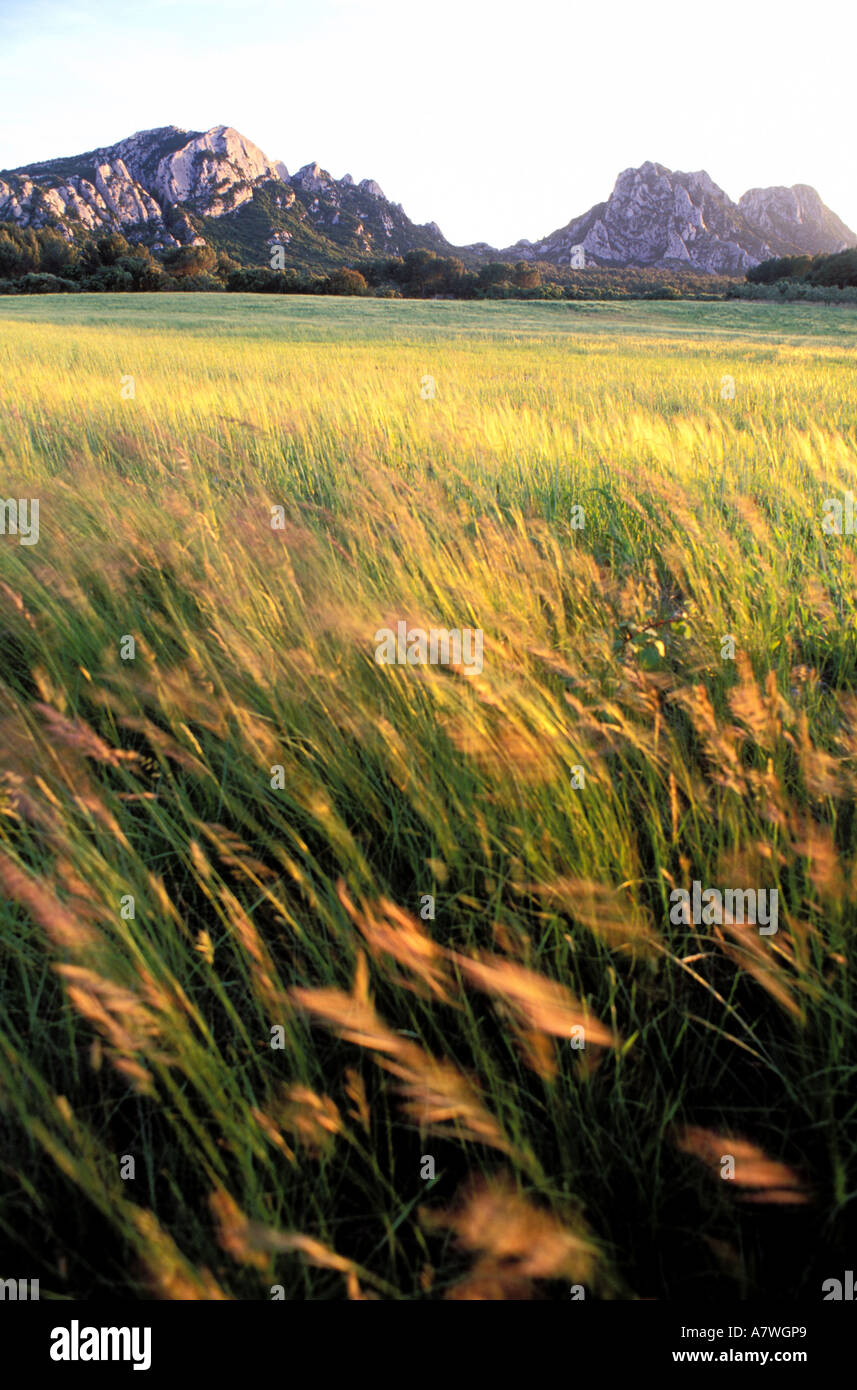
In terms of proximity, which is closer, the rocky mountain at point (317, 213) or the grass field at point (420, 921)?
the grass field at point (420, 921)

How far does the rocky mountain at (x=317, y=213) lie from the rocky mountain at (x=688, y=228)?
0.95 ft

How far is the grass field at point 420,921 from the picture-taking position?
2.73 ft

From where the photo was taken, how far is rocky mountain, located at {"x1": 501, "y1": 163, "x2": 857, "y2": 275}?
13338 centimetres

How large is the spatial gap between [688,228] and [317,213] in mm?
75796

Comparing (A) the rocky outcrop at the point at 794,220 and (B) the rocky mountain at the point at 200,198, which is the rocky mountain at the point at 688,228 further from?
(B) the rocky mountain at the point at 200,198

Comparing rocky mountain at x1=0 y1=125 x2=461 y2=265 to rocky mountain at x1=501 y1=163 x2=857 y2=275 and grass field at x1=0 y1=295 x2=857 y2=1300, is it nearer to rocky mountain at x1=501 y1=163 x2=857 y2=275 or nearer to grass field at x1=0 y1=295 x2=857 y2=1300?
rocky mountain at x1=501 y1=163 x2=857 y2=275

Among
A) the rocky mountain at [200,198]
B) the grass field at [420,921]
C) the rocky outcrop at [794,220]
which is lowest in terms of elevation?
the grass field at [420,921]

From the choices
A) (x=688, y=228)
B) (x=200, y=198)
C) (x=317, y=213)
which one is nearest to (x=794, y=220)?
(x=688, y=228)

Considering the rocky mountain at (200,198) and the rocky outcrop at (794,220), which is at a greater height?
the rocky outcrop at (794,220)

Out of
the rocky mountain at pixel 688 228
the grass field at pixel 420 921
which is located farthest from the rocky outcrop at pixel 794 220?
the grass field at pixel 420 921

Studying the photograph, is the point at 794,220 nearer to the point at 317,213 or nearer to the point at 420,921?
the point at 317,213

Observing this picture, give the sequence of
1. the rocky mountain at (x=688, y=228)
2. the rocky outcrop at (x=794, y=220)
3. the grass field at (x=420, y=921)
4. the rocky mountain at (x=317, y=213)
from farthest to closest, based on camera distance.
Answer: the rocky outcrop at (x=794, y=220)
the rocky mountain at (x=688, y=228)
the rocky mountain at (x=317, y=213)
the grass field at (x=420, y=921)

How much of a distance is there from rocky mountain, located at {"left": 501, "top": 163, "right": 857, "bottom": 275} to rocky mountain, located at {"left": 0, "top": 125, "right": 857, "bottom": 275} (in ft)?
0.95
